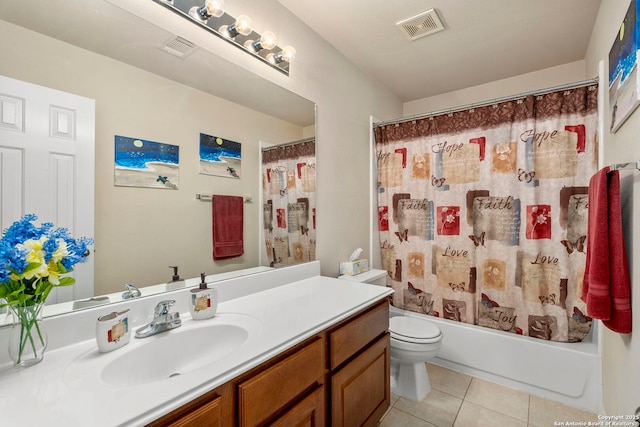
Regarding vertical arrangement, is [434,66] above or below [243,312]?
above

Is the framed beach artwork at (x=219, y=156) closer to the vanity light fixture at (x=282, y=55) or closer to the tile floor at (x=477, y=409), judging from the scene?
the vanity light fixture at (x=282, y=55)

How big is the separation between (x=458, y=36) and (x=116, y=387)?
263cm

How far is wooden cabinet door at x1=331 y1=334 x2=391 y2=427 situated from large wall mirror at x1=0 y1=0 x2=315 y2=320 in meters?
0.70

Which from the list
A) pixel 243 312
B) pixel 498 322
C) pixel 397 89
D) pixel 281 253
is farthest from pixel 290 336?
pixel 397 89

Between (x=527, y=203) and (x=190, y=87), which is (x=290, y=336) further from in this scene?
(x=527, y=203)

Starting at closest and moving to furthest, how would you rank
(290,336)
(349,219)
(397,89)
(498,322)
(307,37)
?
(290,336), (307,37), (498,322), (349,219), (397,89)

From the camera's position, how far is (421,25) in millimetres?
1936

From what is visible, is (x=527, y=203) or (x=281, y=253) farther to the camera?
(x=527, y=203)

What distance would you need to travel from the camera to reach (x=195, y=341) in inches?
42.5

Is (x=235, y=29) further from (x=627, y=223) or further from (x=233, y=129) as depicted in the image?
(x=627, y=223)

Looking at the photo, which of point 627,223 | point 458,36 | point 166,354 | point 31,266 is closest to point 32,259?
point 31,266

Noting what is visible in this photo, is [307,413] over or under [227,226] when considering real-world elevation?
under

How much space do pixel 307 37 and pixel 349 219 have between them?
132 cm

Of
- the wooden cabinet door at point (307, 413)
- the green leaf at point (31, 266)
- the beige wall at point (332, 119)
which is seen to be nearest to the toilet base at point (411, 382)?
the beige wall at point (332, 119)
